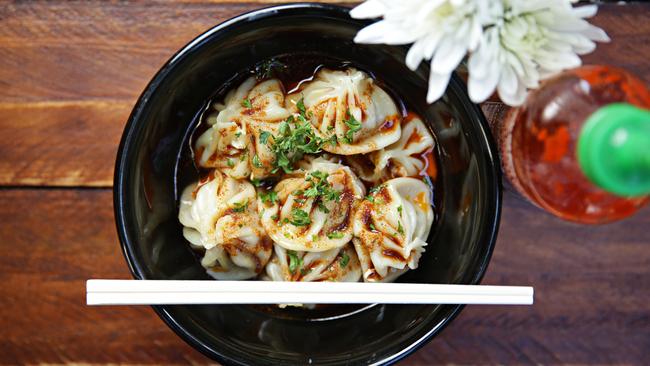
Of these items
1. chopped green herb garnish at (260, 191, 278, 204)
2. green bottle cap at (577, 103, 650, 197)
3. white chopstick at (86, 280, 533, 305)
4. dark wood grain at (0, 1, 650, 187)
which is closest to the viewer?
green bottle cap at (577, 103, 650, 197)

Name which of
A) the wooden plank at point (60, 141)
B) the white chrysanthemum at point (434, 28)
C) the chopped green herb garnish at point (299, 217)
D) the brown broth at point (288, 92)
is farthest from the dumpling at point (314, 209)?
the wooden plank at point (60, 141)

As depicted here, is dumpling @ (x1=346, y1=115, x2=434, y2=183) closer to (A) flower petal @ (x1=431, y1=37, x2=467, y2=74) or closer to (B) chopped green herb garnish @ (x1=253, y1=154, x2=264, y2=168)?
(B) chopped green herb garnish @ (x1=253, y1=154, x2=264, y2=168)

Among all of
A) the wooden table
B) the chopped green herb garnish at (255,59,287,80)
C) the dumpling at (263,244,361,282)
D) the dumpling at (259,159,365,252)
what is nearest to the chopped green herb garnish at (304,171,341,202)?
the dumpling at (259,159,365,252)

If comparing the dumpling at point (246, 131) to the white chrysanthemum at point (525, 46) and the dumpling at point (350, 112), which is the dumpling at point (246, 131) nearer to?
the dumpling at point (350, 112)

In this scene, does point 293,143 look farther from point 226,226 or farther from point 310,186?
point 226,226

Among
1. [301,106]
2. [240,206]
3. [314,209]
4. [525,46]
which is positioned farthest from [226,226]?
[525,46]

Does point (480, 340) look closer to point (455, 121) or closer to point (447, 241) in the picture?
point (447, 241)

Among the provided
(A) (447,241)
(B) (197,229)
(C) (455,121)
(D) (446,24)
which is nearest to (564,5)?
(D) (446,24)
